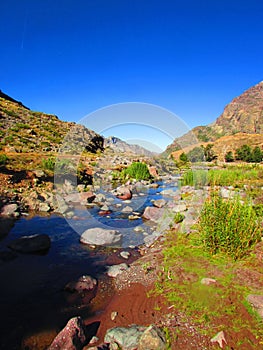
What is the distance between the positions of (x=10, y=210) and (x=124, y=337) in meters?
7.20

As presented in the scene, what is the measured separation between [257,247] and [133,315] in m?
3.26

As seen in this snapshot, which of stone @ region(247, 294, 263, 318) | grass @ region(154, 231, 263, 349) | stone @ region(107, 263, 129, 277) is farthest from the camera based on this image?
stone @ region(107, 263, 129, 277)

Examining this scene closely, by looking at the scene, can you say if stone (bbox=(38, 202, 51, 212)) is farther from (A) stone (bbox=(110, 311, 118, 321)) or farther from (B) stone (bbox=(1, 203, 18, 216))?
(A) stone (bbox=(110, 311, 118, 321))

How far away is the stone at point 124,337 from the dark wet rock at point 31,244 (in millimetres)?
3474

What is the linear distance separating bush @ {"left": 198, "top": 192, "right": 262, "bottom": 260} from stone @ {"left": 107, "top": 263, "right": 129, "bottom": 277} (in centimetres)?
195

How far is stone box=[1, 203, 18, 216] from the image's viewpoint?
8.34 metres

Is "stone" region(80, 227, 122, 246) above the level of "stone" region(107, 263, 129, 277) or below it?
above

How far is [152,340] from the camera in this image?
9.20 ft

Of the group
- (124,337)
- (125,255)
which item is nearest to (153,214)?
(125,255)

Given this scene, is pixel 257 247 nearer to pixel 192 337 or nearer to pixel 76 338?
pixel 192 337

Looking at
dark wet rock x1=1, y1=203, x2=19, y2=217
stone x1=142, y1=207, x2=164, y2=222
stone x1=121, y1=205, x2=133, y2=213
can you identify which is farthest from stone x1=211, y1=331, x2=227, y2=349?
dark wet rock x1=1, y1=203, x2=19, y2=217

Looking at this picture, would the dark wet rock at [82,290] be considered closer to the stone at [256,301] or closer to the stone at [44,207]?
the stone at [256,301]

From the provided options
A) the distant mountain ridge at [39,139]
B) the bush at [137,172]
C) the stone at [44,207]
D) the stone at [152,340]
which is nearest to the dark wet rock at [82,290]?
the stone at [152,340]

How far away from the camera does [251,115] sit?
165 meters
